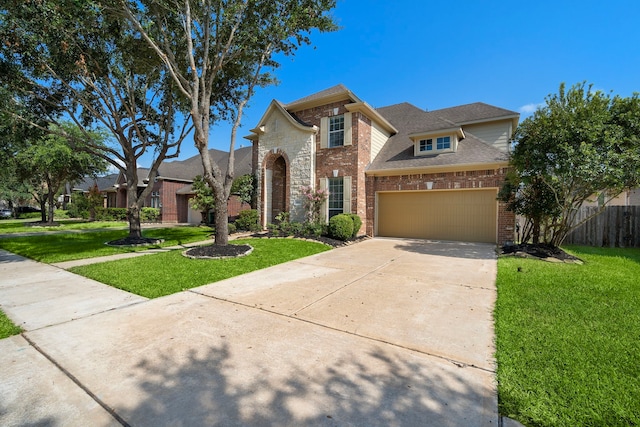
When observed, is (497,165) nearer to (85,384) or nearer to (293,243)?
(293,243)

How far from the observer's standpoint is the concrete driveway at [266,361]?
2133 millimetres

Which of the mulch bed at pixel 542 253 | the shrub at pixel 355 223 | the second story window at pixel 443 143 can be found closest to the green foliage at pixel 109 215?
the shrub at pixel 355 223

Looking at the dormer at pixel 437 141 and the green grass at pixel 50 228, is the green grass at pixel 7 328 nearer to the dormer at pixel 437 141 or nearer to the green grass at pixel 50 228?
the dormer at pixel 437 141

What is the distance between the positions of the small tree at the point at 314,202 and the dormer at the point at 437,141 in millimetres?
4676

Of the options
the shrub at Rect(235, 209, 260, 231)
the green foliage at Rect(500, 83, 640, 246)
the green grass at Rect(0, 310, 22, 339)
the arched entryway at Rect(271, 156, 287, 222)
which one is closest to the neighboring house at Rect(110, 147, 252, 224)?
the arched entryway at Rect(271, 156, 287, 222)

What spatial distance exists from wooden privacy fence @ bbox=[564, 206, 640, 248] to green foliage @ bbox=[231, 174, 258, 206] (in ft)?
49.2

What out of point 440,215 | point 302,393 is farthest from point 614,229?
point 302,393

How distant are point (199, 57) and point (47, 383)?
1124 centimetres

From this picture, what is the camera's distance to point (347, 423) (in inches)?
79.6

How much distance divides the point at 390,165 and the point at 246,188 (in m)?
7.73

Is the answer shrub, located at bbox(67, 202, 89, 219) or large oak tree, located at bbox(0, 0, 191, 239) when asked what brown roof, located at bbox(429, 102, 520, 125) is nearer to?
large oak tree, located at bbox(0, 0, 191, 239)

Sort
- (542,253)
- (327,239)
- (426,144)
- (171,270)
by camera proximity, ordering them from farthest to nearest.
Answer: (426,144) → (327,239) → (542,253) → (171,270)

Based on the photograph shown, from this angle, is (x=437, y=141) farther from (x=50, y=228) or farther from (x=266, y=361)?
(x=50, y=228)

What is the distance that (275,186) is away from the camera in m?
15.5
